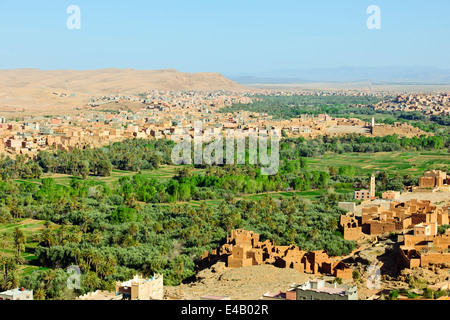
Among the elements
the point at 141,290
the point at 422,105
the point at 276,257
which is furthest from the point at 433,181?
the point at 422,105

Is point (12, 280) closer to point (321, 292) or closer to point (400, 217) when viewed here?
point (321, 292)

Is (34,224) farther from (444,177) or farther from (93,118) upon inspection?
(93,118)

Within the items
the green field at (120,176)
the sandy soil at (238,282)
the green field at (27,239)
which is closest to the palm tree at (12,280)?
the green field at (27,239)

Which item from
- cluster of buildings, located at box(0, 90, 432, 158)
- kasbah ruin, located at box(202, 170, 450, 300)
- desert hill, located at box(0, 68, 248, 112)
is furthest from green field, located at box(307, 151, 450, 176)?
desert hill, located at box(0, 68, 248, 112)
